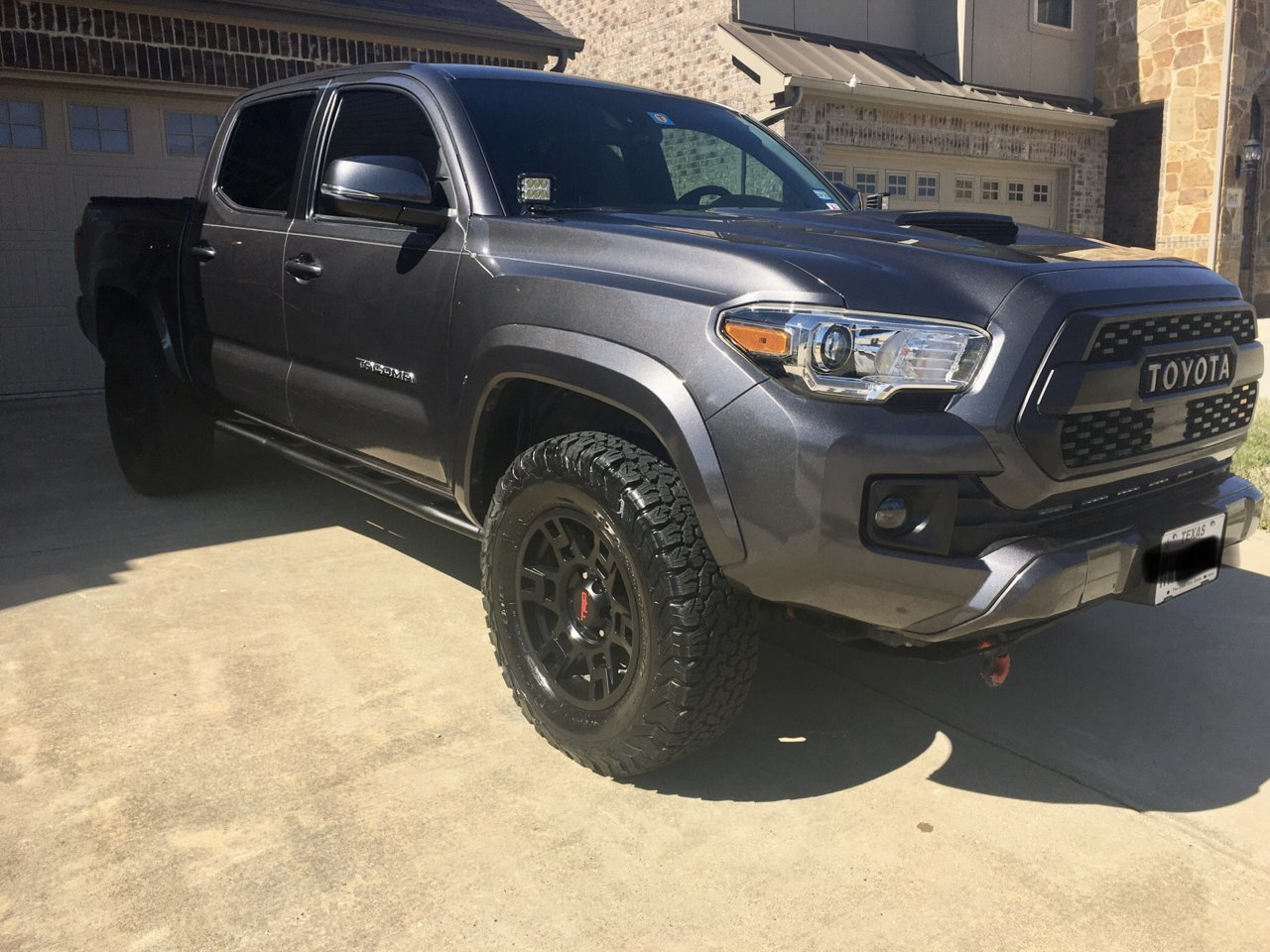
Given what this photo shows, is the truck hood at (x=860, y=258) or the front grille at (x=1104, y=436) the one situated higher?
the truck hood at (x=860, y=258)

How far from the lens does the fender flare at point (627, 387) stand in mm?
2648

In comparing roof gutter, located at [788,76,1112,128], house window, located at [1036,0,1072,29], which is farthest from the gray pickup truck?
house window, located at [1036,0,1072,29]

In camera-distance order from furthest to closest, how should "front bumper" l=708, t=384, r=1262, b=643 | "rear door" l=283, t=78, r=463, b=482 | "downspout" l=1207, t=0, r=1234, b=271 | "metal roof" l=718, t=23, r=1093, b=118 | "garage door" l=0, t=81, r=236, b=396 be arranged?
"downspout" l=1207, t=0, r=1234, b=271 → "metal roof" l=718, t=23, r=1093, b=118 → "garage door" l=0, t=81, r=236, b=396 → "rear door" l=283, t=78, r=463, b=482 → "front bumper" l=708, t=384, r=1262, b=643

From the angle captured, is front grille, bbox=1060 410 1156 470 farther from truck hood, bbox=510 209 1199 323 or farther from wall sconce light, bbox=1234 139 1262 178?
wall sconce light, bbox=1234 139 1262 178

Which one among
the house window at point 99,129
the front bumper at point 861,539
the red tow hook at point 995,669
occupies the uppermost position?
the house window at point 99,129

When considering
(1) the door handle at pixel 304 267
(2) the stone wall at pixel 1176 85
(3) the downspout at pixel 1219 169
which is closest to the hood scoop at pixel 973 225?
(1) the door handle at pixel 304 267

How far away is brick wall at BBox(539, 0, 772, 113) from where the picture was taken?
43.2ft

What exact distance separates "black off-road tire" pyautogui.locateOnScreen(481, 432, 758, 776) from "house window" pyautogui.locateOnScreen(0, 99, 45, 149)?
788cm

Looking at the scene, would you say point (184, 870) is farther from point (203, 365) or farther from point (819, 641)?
point (203, 365)

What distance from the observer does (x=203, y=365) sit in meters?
5.06

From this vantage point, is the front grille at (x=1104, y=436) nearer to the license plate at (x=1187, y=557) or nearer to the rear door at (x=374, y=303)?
the license plate at (x=1187, y=557)

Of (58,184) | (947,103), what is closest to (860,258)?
(58,184)

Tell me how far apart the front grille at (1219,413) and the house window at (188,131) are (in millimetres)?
8817

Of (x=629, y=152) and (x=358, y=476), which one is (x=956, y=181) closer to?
(x=629, y=152)
